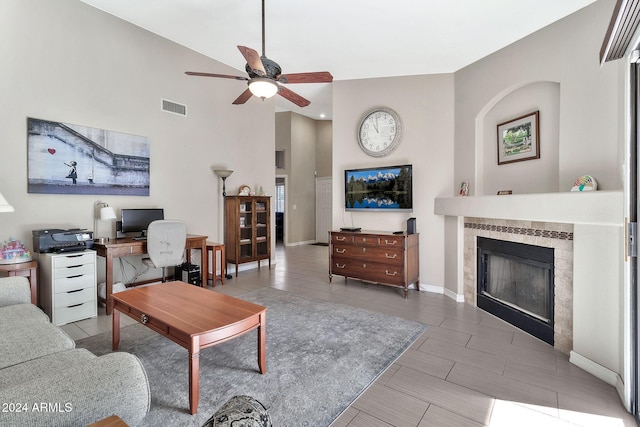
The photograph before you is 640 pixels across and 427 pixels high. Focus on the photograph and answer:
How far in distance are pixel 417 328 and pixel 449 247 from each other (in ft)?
4.84

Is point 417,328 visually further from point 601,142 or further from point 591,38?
point 591,38

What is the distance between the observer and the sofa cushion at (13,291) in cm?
224

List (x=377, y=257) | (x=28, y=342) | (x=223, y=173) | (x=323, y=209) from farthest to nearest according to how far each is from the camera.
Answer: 1. (x=323, y=209)
2. (x=223, y=173)
3. (x=377, y=257)
4. (x=28, y=342)

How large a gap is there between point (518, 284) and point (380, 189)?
2.13 meters

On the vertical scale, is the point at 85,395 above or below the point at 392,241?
below

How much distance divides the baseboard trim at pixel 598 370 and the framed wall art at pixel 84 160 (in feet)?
16.2

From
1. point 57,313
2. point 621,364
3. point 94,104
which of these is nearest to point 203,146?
point 94,104

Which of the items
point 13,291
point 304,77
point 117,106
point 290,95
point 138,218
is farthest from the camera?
point 138,218

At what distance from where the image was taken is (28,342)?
170 centimetres

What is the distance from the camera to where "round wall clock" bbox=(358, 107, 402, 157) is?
4.54 m

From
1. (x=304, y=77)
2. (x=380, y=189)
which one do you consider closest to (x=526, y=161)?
(x=380, y=189)

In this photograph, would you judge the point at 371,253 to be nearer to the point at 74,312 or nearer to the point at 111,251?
the point at 111,251

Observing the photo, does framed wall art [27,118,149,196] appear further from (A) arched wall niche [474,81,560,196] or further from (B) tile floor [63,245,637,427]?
(A) arched wall niche [474,81,560,196]

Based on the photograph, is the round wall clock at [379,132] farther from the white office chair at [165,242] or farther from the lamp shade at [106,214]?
the lamp shade at [106,214]
